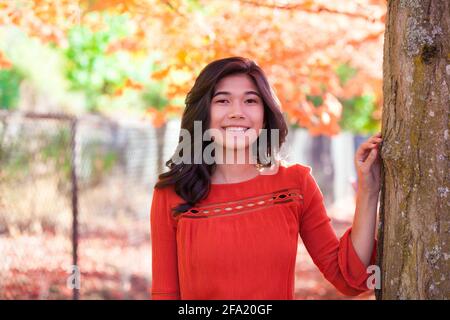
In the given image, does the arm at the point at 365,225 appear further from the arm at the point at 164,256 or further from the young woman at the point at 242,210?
the arm at the point at 164,256

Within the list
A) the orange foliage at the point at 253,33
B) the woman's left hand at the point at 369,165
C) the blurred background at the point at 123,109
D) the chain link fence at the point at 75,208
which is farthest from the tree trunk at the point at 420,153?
the chain link fence at the point at 75,208

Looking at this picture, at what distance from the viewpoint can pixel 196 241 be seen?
2.66m

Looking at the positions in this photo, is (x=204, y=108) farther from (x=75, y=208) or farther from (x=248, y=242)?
(x=75, y=208)

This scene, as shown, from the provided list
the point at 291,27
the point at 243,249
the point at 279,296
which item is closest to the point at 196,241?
the point at 243,249

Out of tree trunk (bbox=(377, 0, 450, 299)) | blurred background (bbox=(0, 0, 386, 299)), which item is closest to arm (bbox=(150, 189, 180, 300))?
tree trunk (bbox=(377, 0, 450, 299))

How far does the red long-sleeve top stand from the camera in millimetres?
2598

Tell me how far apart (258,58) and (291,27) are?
0.81 m

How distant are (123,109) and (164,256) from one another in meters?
14.0

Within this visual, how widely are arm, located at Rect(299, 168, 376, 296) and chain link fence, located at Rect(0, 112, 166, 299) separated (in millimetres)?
3013

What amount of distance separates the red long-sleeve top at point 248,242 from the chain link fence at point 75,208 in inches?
110

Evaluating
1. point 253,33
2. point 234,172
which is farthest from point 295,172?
point 253,33

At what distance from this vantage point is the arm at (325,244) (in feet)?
8.81

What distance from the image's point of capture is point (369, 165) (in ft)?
8.39
